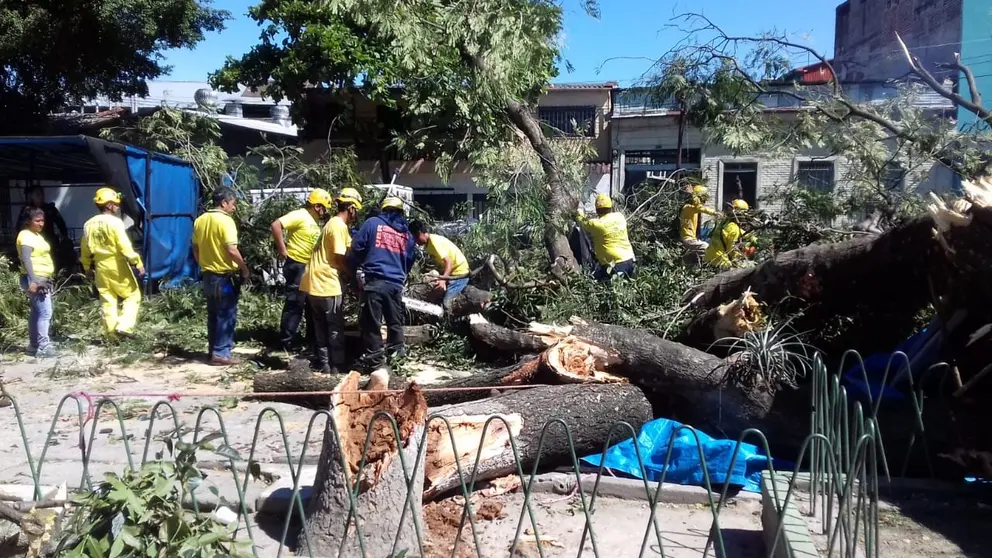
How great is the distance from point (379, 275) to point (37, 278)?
10.6 ft

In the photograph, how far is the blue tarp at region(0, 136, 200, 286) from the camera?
30.9 ft

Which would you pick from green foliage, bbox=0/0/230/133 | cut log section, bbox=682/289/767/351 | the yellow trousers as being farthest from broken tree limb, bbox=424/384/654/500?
green foliage, bbox=0/0/230/133

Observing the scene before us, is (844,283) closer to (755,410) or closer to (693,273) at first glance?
(755,410)

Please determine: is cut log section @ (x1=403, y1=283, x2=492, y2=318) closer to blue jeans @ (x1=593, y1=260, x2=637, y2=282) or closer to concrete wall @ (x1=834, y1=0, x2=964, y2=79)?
blue jeans @ (x1=593, y1=260, x2=637, y2=282)

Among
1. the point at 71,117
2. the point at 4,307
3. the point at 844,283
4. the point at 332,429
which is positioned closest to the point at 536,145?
the point at 844,283

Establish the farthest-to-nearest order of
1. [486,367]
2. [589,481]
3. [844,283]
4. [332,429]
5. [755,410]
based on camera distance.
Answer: [486,367]
[844,283]
[755,410]
[589,481]
[332,429]

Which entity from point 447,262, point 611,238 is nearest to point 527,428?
point 447,262

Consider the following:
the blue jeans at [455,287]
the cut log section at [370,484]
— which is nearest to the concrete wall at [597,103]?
the blue jeans at [455,287]

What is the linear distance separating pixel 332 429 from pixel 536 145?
6.86 meters

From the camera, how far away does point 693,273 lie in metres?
7.50

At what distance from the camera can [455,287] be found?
790 centimetres

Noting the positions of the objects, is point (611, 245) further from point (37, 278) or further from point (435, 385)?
point (37, 278)

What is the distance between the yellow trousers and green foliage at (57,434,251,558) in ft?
15.9

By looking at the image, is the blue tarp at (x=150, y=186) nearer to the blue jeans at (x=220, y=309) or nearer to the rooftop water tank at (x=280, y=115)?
the blue jeans at (x=220, y=309)
